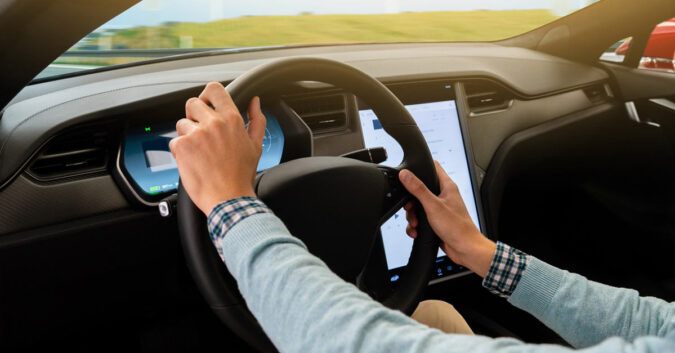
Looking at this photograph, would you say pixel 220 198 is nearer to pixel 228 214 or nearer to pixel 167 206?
pixel 228 214

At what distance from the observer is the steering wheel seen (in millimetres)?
859

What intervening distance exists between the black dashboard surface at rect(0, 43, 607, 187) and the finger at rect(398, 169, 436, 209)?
584mm

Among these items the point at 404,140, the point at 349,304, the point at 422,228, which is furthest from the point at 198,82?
the point at 349,304

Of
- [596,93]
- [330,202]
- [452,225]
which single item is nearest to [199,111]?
[330,202]

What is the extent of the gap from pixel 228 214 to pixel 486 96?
57.7 inches

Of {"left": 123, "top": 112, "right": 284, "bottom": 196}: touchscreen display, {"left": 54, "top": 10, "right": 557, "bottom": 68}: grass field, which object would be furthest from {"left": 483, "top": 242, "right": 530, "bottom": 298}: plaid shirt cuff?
{"left": 54, "top": 10, "right": 557, "bottom": 68}: grass field

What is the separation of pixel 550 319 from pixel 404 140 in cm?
43

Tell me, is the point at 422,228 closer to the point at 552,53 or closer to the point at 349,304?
the point at 349,304

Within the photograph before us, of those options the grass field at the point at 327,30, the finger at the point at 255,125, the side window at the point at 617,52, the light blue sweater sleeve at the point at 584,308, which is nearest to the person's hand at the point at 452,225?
the light blue sweater sleeve at the point at 584,308

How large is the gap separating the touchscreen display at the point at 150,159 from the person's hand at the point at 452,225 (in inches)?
23.0

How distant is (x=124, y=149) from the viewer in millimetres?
1312

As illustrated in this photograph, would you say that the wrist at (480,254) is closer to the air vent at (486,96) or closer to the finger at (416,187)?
the finger at (416,187)

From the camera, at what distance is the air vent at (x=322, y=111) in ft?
5.06

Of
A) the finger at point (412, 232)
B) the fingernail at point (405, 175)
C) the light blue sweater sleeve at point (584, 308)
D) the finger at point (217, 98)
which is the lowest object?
the light blue sweater sleeve at point (584, 308)
